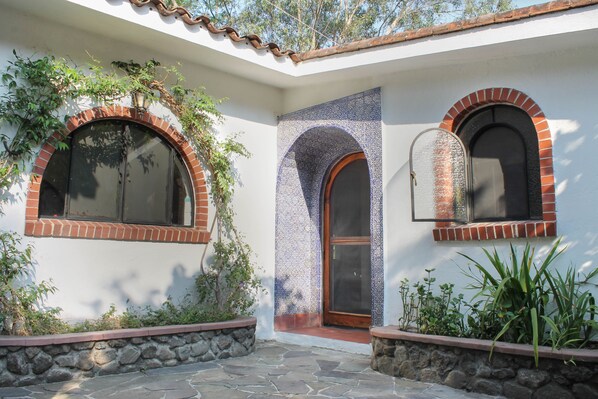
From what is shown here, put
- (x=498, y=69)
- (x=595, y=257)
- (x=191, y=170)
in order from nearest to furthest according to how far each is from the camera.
A: (x=595, y=257), (x=498, y=69), (x=191, y=170)

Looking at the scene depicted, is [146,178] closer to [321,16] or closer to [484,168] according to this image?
[484,168]

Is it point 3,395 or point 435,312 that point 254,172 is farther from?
point 3,395

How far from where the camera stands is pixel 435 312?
440 centimetres

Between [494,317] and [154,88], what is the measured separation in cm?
417

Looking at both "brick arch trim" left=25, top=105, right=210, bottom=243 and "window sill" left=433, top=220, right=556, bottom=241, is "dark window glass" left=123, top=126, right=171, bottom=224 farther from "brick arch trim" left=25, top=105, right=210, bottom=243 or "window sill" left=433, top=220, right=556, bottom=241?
"window sill" left=433, top=220, right=556, bottom=241

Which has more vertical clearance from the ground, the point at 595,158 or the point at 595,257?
the point at 595,158

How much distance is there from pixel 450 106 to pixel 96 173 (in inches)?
148

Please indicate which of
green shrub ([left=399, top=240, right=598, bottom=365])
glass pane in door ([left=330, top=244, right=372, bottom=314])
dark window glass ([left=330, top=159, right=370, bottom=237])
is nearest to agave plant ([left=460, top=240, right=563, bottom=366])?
green shrub ([left=399, top=240, right=598, bottom=365])

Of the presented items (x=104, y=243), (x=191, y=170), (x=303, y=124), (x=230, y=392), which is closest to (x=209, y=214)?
(x=191, y=170)

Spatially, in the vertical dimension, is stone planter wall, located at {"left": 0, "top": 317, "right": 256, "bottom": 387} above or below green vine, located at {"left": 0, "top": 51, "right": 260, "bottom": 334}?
below

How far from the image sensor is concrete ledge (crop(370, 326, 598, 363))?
3.33 meters

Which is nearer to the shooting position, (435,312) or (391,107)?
(435,312)

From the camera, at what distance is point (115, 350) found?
14.0ft

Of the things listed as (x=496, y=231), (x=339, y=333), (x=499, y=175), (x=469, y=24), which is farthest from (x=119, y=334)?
(x=469, y=24)
